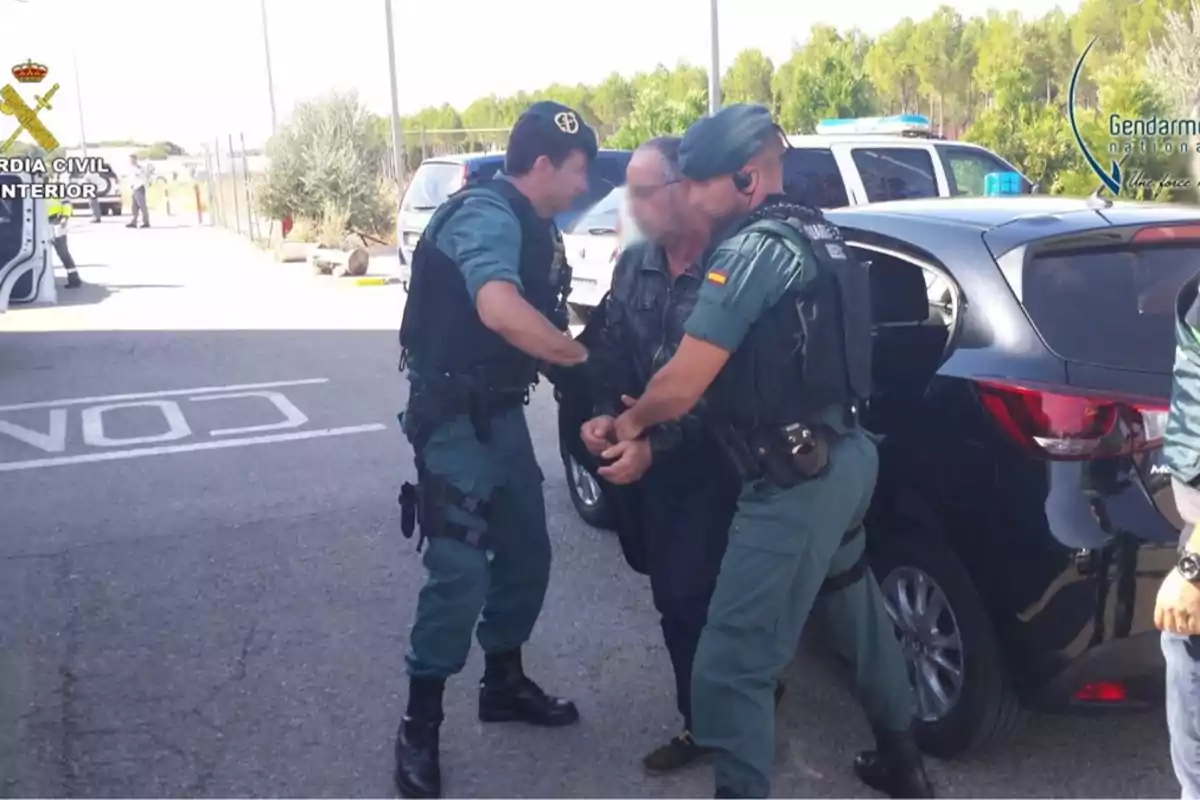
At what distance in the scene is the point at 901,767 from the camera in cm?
312

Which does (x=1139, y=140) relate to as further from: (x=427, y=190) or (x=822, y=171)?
(x=427, y=190)

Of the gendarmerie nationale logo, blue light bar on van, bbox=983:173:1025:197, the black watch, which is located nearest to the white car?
blue light bar on van, bbox=983:173:1025:197

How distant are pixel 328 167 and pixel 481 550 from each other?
1953cm

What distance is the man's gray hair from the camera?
3242 millimetres

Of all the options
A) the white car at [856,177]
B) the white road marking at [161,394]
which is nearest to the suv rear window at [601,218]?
the white car at [856,177]

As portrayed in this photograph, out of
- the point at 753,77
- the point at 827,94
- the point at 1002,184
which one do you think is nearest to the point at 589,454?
the point at 1002,184

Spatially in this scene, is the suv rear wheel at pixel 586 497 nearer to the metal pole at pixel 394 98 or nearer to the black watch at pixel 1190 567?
the black watch at pixel 1190 567

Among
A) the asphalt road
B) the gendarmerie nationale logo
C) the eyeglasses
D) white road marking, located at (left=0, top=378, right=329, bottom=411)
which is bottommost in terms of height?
the asphalt road

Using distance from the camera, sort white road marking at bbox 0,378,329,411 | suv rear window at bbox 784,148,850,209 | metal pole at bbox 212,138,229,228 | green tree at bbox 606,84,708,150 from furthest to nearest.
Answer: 1. metal pole at bbox 212,138,229,228
2. green tree at bbox 606,84,708,150
3. suv rear window at bbox 784,148,850,209
4. white road marking at bbox 0,378,329,411

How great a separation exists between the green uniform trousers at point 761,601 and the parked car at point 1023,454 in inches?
15.6

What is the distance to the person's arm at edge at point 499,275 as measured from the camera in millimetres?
2982

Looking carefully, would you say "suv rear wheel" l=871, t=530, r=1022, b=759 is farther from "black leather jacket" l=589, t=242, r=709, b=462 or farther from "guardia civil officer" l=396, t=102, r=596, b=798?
"guardia civil officer" l=396, t=102, r=596, b=798

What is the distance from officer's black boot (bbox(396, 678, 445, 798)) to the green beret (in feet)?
5.03

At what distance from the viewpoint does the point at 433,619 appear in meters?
3.27
